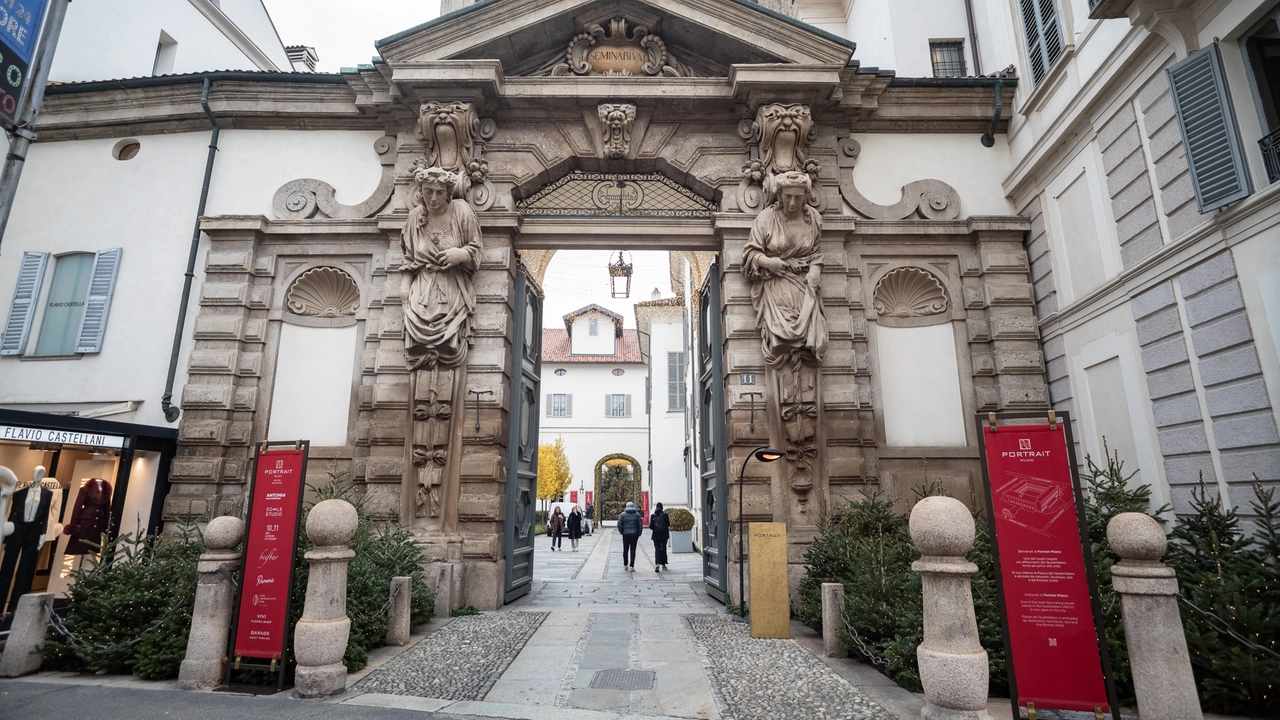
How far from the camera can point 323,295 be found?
11.3 metres

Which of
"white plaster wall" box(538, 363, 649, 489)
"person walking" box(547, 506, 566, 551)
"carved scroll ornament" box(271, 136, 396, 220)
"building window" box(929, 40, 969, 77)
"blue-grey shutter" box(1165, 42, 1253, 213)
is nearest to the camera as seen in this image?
"blue-grey shutter" box(1165, 42, 1253, 213)

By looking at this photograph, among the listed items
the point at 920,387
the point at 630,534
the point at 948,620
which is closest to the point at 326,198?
the point at 630,534

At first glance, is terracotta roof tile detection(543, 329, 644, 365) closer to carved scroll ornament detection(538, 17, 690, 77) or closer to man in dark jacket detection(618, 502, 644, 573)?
man in dark jacket detection(618, 502, 644, 573)

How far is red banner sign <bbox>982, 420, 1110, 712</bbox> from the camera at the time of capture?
4473 mm

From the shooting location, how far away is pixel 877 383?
10.5m

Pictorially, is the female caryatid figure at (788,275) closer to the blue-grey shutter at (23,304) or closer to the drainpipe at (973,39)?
the drainpipe at (973,39)

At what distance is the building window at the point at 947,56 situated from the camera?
13516 mm

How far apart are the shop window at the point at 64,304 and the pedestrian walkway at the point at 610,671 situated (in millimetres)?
8371

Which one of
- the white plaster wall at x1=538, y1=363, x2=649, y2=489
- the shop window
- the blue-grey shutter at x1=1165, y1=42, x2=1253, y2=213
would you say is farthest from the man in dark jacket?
the white plaster wall at x1=538, y1=363, x2=649, y2=489

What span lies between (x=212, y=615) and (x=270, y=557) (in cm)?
71

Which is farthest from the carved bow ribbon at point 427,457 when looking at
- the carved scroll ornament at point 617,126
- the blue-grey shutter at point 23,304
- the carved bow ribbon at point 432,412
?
the blue-grey shutter at point 23,304

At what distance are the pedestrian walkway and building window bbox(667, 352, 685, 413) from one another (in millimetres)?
22423

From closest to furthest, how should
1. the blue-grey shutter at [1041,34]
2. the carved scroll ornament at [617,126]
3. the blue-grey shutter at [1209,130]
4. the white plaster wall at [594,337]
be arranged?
the blue-grey shutter at [1209,130] → the blue-grey shutter at [1041,34] → the carved scroll ornament at [617,126] → the white plaster wall at [594,337]

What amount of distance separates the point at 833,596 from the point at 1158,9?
7.27 m
